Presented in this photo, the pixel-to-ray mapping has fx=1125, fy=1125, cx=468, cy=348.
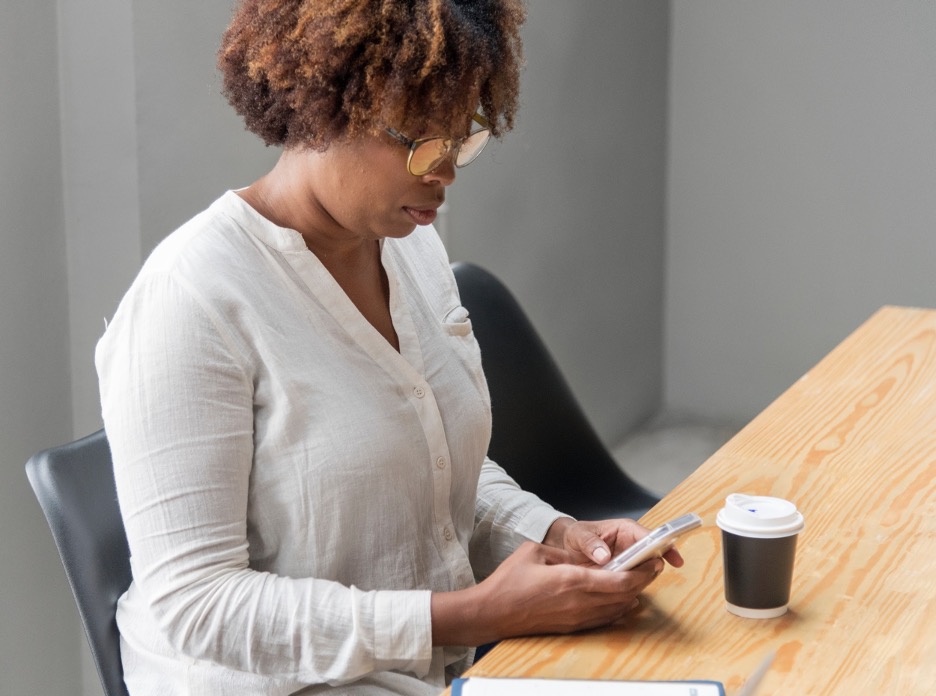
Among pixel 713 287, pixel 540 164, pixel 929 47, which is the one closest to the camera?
pixel 540 164

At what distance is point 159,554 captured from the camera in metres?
1.08

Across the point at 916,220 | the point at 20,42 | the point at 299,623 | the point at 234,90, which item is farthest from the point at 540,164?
the point at 299,623

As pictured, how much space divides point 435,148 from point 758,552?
522 millimetres

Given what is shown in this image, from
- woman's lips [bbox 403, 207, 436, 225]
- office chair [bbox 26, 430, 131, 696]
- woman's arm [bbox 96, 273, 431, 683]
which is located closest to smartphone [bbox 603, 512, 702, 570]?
woman's arm [bbox 96, 273, 431, 683]

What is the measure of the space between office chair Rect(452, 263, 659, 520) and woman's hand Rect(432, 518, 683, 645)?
0.80m

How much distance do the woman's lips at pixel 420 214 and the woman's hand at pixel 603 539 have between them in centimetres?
39

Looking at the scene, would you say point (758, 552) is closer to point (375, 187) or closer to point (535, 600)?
point (535, 600)

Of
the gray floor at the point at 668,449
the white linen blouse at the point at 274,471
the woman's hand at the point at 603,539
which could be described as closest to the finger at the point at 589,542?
the woman's hand at the point at 603,539

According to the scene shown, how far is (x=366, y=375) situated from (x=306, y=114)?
11.3 inches

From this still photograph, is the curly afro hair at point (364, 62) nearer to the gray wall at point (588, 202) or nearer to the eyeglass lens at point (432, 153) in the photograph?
the eyeglass lens at point (432, 153)

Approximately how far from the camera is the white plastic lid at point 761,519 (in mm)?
1053

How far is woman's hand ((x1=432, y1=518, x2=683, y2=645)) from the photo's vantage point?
3.49 ft

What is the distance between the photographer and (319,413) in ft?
3.86

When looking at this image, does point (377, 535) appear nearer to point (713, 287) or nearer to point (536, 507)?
point (536, 507)
